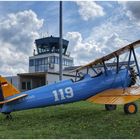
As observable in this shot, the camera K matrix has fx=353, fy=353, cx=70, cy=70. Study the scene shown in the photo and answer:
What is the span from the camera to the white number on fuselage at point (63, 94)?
12861 mm

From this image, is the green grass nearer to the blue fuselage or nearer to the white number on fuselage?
the blue fuselage

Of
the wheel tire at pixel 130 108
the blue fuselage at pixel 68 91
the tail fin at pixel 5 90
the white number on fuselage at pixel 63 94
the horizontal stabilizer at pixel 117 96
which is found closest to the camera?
the horizontal stabilizer at pixel 117 96

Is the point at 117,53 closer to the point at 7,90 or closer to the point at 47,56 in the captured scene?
the point at 7,90

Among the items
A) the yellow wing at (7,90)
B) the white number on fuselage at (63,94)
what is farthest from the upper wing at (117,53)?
the yellow wing at (7,90)

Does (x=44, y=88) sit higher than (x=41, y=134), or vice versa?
(x=44, y=88)

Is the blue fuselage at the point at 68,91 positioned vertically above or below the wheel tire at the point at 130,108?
above

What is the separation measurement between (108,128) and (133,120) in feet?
5.23

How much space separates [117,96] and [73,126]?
2851 mm

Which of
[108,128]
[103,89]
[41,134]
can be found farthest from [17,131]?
[103,89]

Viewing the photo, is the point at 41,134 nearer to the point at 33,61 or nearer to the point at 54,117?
the point at 54,117

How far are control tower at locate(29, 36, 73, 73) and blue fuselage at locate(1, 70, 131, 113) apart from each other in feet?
192

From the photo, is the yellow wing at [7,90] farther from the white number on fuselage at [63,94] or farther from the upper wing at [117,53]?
the upper wing at [117,53]

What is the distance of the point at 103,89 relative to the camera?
14.1m

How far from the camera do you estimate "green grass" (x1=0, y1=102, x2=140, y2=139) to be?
30.9ft
